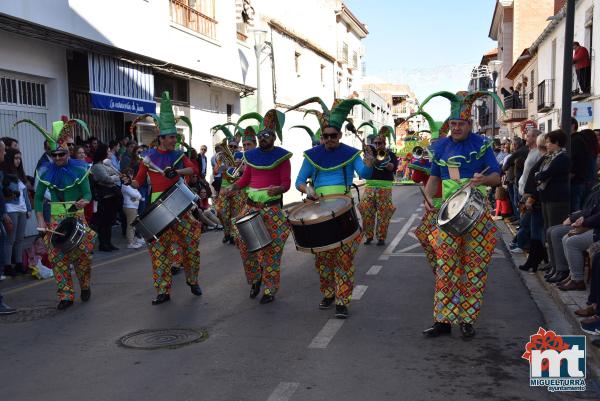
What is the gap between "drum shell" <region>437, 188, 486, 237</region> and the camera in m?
5.46

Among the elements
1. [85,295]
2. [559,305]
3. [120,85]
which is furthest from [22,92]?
[559,305]

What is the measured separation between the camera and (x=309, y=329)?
6.21m

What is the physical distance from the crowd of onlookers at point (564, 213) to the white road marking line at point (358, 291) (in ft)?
7.44

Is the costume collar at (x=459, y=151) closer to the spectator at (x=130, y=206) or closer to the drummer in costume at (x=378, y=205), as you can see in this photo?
the drummer in costume at (x=378, y=205)

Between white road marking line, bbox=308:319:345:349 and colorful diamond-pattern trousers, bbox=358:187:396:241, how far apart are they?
558 centimetres

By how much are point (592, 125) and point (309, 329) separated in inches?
716

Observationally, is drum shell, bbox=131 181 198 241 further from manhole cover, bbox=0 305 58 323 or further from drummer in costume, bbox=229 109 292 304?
manhole cover, bbox=0 305 58 323

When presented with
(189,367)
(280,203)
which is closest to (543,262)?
(280,203)

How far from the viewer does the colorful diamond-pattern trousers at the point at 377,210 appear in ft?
39.1

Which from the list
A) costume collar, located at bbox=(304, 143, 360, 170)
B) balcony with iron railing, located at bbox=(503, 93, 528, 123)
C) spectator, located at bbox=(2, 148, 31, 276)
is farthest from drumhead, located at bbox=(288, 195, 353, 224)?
balcony with iron railing, located at bbox=(503, 93, 528, 123)

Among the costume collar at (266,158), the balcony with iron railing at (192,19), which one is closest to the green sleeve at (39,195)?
the costume collar at (266,158)

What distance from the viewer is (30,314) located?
727cm

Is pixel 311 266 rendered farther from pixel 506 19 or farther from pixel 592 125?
pixel 506 19

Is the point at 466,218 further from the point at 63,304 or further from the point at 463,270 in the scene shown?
the point at 63,304
